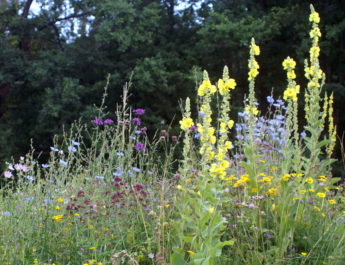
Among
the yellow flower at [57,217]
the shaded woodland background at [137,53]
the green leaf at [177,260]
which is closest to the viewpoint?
the green leaf at [177,260]

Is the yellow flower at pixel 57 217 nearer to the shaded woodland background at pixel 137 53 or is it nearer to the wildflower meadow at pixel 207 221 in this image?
the wildflower meadow at pixel 207 221

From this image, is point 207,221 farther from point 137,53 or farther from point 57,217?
point 137,53

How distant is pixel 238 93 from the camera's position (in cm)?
1299

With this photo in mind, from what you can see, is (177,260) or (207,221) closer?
(177,260)

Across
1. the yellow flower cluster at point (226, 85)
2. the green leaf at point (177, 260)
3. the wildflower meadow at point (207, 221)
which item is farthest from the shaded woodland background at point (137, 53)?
the green leaf at point (177, 260)

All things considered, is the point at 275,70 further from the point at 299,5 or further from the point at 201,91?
the point at 201,91

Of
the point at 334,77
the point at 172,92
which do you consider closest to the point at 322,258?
the point at 172,92

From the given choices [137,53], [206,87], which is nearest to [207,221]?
[206,87]

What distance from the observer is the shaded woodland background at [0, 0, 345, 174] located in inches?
412

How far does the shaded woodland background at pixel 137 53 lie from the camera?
34.3ft

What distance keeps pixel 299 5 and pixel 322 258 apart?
34.8ft

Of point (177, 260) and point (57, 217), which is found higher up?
point (57, 217)

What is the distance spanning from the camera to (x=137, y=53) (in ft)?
38.0

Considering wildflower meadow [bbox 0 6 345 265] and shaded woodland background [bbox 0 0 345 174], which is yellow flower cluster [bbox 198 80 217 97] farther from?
shaded woodland background [bbox 0 0 345 174]
